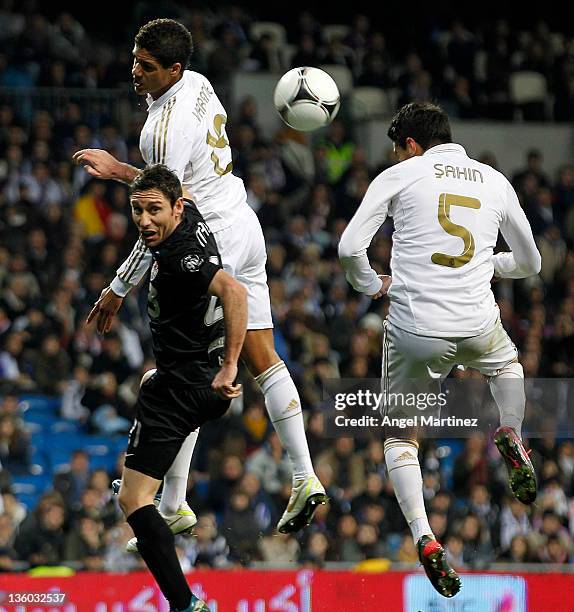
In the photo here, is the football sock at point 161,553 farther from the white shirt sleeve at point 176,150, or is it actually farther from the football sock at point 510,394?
the football sock at point 510,394

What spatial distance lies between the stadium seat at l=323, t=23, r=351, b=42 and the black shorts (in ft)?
44.2

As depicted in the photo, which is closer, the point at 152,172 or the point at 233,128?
the point at 152,172

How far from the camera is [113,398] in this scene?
45.6 feet

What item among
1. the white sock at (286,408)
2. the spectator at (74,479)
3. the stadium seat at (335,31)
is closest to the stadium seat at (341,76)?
the stadium seat at (335,31)

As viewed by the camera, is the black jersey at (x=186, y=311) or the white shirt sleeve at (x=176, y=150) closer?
the black jersey at (x=186, y=311)

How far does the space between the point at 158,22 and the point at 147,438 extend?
7.21ft

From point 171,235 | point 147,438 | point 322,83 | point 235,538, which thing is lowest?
point 235,538

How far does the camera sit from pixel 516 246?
7.76 meters

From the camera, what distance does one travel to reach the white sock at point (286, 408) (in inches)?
298

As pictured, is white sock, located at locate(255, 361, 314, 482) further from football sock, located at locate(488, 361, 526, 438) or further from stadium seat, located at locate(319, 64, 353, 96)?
stadium seat, located at locate(319, 64, 353, 96)

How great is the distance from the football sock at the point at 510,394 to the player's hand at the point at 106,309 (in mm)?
2158

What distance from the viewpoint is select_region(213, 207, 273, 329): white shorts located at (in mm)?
7426

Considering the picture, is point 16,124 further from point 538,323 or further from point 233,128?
point 538,323

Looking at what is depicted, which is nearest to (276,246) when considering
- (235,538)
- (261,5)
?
(235,538)
